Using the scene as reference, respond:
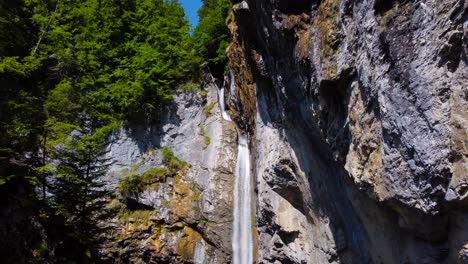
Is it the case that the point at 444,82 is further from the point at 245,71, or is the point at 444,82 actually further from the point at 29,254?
the point at 29,254

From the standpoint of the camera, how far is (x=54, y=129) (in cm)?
1574

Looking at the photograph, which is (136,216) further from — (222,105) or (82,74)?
(82,74)

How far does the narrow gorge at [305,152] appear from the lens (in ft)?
20.3

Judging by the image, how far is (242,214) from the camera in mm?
16438

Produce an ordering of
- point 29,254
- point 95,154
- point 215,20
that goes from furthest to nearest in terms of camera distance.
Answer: point 215,20
point 95,154
point 29,254

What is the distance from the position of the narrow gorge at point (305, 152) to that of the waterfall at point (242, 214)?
0.05m

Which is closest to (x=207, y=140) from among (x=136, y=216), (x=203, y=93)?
(x=203, y=93)

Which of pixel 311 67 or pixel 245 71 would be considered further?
pixel 245 71

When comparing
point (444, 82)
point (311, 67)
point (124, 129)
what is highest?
point (124, 129)

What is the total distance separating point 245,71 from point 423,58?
10417mm

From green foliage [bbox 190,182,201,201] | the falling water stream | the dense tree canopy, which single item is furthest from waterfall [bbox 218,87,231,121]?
green foliage [bbox 190,182,201,201]

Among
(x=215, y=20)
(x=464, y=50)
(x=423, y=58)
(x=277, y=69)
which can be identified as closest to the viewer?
(x=464, y=50)

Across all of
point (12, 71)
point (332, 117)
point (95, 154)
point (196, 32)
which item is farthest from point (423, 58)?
point (196, 32)

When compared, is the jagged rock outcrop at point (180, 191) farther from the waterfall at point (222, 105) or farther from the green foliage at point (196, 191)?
the waterfall at point (222, 105)
